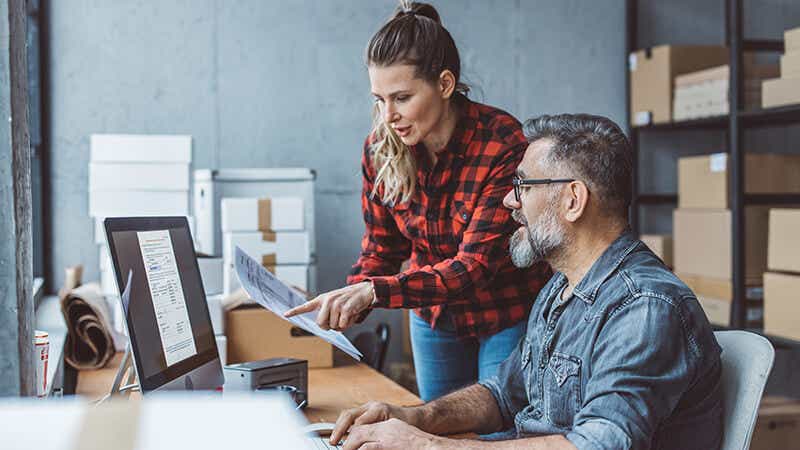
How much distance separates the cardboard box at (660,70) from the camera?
4387mm

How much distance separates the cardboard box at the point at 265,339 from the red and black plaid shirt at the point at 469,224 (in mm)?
463

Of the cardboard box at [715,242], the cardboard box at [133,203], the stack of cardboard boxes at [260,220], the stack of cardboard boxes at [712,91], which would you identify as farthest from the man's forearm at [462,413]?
the stack of cardboard boxes at [712,91]

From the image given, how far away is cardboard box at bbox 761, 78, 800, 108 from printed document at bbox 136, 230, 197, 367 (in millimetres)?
2833

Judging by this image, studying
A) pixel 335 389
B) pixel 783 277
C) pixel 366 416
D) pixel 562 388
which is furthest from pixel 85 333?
pixel 783 277

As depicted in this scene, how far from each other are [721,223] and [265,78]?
7.31 feet

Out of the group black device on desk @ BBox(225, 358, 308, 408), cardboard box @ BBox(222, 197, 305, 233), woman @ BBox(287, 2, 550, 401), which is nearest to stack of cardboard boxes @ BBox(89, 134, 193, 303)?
cardboard box @ BBox(222, 197, 305, 233)

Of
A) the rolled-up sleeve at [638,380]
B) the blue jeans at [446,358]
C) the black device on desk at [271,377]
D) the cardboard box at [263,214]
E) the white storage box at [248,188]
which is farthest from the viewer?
the white storage box at [248,188]

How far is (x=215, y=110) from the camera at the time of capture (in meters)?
4.14

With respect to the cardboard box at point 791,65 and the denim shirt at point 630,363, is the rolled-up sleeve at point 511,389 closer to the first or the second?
the denim shirt at point 630,363

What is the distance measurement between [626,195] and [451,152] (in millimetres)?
615

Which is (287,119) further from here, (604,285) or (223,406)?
(223,406)

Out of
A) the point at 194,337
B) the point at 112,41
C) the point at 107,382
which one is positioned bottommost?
the point at 107,382

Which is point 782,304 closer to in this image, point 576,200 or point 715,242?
point 715,242

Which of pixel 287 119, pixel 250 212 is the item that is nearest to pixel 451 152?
pixel 250 212
